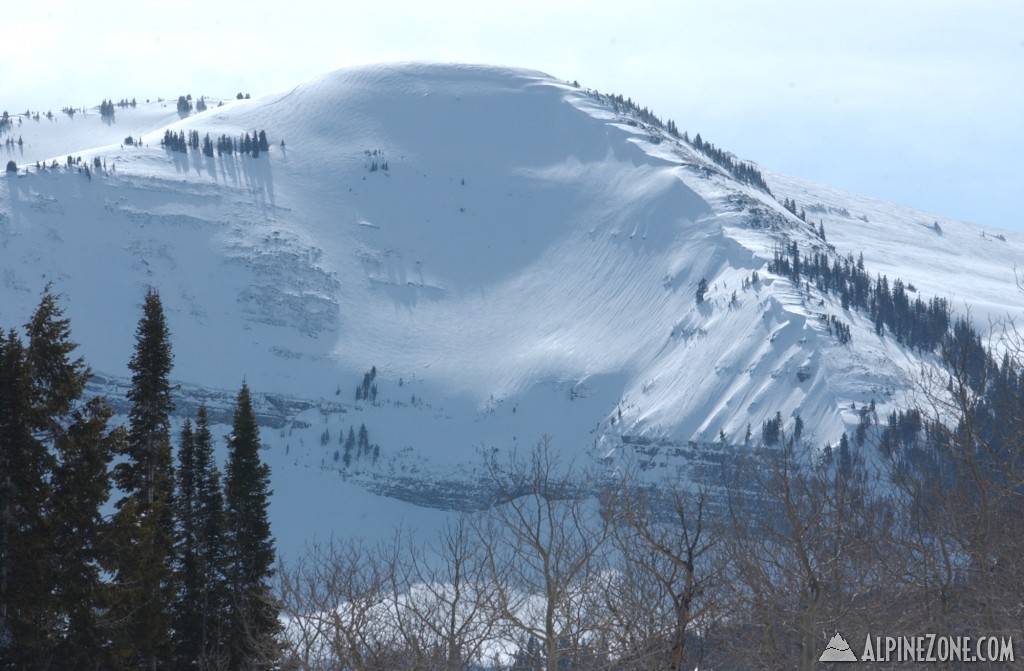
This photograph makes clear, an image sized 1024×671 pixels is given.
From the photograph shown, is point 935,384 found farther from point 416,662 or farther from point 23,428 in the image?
point 23,428

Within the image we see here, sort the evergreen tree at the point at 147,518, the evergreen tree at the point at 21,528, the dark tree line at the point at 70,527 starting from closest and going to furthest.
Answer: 1. the evergreen tree at the point at 21,528
2. the dark tree line at the point at 70,527
3. the evergreen tree at the point at 147,518

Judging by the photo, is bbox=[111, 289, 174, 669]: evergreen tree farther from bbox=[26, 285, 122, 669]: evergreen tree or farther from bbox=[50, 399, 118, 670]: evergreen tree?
bbox=[26, 285, 122, 669]: evergreen tree

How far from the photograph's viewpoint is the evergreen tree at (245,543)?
40.4 metres

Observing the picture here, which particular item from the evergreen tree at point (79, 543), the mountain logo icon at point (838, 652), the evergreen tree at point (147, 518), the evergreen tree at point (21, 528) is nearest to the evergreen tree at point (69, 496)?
the evergreen tree at point (79, 543)

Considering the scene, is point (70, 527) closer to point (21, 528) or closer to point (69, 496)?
point (69, 496)

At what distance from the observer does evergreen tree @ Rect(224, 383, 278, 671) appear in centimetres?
4041

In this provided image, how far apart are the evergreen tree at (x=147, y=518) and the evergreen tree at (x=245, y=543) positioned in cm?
267

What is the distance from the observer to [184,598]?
132ft

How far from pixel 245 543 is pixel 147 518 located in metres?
9.98

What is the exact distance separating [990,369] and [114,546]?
811 inches

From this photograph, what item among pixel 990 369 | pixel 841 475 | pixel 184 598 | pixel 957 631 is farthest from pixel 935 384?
pixel 184 598

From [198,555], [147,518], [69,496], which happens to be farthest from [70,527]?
[198,555]

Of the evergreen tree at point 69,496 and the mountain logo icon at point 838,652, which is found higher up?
the evergreen tree at point 69,496

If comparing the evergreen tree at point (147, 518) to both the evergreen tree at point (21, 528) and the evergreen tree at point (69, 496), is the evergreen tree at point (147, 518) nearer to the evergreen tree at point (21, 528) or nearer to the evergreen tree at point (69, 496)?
the evergreen tree at point (69, 496)
